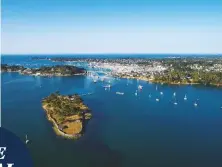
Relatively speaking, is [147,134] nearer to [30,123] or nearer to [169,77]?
[30,123]

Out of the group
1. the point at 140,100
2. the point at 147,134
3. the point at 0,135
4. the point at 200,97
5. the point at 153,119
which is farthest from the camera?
the point at 200,97

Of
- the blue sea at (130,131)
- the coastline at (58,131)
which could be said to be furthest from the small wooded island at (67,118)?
the blue sea at (130,131)

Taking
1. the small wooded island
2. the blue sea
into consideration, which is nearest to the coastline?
the small wooded island

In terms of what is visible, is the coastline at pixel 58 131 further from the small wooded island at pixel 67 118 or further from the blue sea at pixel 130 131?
the blue sea at pixel 130 131

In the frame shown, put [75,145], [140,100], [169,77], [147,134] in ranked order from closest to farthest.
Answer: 1. [75,145]
2. [147,134]
3. [140,100]
4. [169,77]

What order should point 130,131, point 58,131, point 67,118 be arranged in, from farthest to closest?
point 67,118 → point 130,131 → point 58,131

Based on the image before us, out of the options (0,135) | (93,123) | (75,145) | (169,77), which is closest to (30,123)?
(93,123)

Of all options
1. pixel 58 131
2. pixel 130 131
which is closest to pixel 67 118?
pixel 58 131

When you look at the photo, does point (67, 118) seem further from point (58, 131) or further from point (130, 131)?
point (130, 131)
